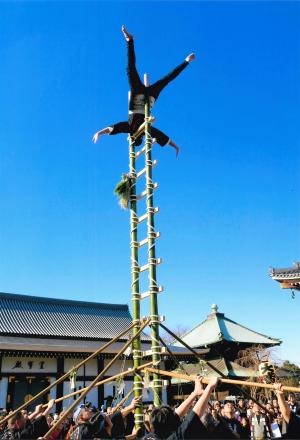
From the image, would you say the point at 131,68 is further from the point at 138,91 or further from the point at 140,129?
the point at 140,129

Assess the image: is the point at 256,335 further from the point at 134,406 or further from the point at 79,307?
the point at 134,406

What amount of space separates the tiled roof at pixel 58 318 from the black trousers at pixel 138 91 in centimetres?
1891

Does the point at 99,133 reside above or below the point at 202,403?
above

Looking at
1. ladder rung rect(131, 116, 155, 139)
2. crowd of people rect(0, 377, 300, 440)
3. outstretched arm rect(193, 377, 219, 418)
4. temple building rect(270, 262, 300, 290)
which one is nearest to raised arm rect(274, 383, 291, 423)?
crowd of people rect(0, 377, 300, 440)

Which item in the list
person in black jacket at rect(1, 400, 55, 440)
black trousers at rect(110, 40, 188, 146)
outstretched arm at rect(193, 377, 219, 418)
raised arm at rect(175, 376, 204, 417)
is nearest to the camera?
outstretched arm at rect(193, 377, 219, 418)

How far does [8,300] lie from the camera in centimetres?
2578

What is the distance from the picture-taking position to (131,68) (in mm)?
6051

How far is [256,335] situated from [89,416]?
20.0 metres

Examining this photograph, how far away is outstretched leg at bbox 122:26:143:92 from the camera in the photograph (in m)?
5.77

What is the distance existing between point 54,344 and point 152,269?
1743 centimetres

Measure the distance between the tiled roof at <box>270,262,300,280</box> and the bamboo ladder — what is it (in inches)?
226

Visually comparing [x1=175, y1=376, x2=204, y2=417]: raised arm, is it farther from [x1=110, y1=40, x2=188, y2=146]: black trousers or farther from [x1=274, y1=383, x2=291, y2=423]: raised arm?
[x1=110, y1=40, x2=188, y2=146]: black trousers

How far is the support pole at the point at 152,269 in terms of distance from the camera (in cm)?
519

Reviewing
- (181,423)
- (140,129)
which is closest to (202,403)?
(181,423)
